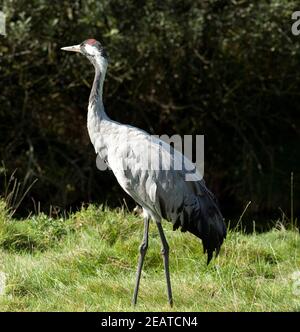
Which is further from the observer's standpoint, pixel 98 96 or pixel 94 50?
pixel 94 50

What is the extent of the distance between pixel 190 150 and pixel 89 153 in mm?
1231

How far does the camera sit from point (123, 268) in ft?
19.0

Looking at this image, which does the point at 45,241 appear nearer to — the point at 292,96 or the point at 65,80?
the point at 65,80

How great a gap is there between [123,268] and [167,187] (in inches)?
31.7

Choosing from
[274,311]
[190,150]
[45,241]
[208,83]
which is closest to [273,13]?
[208,83]

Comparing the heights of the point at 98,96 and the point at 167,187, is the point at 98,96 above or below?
above

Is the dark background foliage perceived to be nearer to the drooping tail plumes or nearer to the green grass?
the green grass

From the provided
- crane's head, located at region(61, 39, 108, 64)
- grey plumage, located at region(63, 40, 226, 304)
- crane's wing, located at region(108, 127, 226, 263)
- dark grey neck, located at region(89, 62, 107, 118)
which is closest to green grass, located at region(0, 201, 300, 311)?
grey plumage, located at region(63, 40, 226, 304)

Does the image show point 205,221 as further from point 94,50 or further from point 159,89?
point 159,89

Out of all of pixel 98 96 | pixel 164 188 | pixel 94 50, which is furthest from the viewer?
pixel 94 50

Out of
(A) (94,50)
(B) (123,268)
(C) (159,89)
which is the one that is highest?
(A) (94,50)

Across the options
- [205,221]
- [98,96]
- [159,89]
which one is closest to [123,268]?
[205,221]

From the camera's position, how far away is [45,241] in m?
6.16

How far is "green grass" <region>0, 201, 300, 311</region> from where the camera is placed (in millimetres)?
5090
